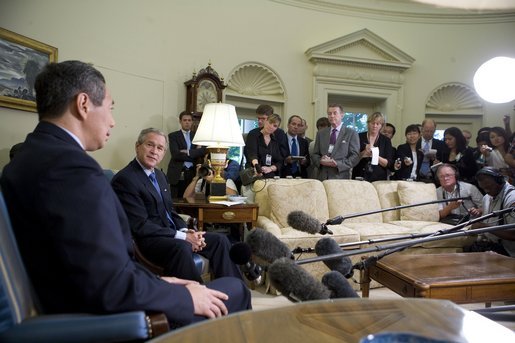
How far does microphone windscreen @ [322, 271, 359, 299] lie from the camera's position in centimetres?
121

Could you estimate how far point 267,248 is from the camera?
124 cm

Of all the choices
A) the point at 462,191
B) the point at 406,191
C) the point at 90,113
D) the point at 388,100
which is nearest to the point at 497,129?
the point at 462,191

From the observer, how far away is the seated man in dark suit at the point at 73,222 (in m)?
0.93

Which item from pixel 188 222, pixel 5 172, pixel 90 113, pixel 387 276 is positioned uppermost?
pixel 90 113

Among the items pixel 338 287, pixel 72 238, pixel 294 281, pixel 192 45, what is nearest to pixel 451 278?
pixel 338 287

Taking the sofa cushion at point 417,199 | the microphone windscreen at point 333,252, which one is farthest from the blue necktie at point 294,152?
the microphone windscreen at point 333,252

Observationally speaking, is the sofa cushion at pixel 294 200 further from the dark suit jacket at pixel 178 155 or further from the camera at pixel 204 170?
the dark suit jacket at pixel 178 155

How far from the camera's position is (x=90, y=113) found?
1174mm

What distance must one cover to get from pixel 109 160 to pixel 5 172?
11.3 feet

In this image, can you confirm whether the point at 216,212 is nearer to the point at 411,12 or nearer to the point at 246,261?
the point at 246,261

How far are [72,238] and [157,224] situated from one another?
1420 mm

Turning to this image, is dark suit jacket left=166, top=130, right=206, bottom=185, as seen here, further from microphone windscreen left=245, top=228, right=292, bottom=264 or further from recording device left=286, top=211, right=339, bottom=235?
microphone windscreen left=245, top=228, right=292, bottom=264

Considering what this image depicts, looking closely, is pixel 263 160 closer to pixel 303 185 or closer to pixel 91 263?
pixel 303 185

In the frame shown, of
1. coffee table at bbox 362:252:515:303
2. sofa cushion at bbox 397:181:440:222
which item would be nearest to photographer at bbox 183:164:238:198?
coffee table at bbox 362:252:515:303
